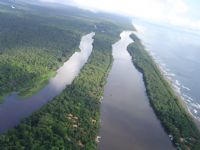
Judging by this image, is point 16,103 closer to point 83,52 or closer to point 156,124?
point 156,124

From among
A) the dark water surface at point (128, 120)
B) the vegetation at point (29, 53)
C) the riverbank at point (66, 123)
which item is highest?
the vegetation at point (29, 53)

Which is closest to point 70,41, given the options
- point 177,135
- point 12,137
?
point 177,135

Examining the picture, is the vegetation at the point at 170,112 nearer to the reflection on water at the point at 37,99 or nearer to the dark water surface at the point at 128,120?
the dark water surface at the point at 128,120

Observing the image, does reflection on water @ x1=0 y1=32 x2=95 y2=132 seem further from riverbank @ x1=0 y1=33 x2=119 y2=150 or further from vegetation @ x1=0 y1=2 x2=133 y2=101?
riverbank @ x1=0 y1=33 x2=119 y2=150

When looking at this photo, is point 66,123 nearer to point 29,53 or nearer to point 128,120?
point 128,120

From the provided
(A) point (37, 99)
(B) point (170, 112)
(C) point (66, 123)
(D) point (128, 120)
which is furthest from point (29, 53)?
(B) point (170, 112)

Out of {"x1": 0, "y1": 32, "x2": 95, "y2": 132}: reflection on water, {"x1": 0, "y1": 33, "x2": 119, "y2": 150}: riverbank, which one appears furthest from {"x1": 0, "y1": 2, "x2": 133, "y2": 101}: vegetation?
{"x1": 0, "y1": 33, "x2": 119, "y2": 150}: riverbank

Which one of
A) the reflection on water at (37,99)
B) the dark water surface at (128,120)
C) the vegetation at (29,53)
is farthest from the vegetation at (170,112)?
the vegetation at (29,53)
